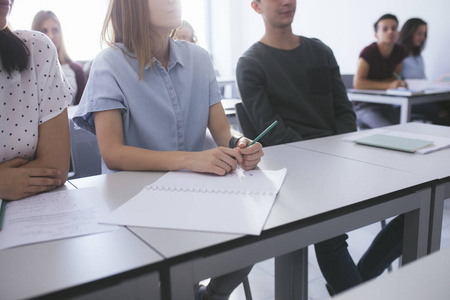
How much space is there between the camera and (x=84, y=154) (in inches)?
61.3

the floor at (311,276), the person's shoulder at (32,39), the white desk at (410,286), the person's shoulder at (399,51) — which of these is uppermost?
the person's shoulder at (32,39)

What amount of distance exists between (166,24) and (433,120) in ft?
10.0

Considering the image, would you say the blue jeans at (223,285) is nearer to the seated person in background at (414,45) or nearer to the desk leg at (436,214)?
the desk leg at (436,214)

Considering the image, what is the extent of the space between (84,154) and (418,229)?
118 centimetres

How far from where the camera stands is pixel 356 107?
3279 mm

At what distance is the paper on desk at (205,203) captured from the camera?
0.72 meters

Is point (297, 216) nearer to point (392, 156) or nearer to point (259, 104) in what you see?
point (392, 156)

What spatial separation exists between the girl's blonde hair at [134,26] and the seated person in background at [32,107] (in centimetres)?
23

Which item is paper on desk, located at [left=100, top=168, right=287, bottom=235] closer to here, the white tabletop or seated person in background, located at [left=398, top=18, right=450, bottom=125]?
the white tabletop

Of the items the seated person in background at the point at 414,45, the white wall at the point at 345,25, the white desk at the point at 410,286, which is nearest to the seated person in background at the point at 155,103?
the white desk at the point at 410,286

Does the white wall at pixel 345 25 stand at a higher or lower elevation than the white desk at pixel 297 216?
higher

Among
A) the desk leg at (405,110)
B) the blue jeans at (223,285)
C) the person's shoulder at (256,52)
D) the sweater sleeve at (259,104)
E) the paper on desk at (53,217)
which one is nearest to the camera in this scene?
the paper on desk at (53,217)

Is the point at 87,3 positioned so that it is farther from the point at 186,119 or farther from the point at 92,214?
the point at 92,214

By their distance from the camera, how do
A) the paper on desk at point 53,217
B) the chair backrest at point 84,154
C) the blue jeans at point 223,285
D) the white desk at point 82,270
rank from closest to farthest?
the white desk at point 82,270 < the paper on desk at point 53,217 < the blue jeans at point 223,285 < the chair backrest at point 84,154
